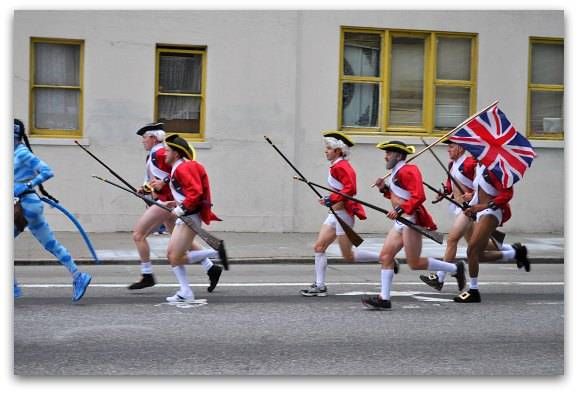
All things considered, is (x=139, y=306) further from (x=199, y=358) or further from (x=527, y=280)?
(x=527, y=280)

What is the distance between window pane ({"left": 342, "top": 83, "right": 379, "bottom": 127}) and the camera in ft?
62.2

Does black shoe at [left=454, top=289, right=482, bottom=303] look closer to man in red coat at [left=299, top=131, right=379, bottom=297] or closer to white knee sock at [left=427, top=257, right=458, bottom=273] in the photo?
white knee sock at [left=427, top=257, right=458, bottom=273]

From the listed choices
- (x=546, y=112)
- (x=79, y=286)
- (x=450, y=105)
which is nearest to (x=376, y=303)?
(x=79, y=286)

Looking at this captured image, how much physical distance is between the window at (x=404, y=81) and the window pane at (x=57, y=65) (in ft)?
15.4

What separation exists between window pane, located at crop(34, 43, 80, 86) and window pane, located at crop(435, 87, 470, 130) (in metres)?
6.58

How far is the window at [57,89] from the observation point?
17.5 m

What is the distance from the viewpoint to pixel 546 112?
1939 centimetres

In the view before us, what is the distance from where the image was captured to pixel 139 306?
34.5 ft

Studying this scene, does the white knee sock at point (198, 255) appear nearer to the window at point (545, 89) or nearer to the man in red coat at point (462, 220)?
the man in red coat at point (462, 220)

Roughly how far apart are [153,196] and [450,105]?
9.17 metres

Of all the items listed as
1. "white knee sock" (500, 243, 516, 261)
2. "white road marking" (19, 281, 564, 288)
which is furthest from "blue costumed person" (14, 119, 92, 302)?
"white knee sock" (500, 243, 516, 261)

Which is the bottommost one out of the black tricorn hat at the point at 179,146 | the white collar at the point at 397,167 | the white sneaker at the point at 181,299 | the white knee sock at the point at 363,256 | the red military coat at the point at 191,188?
the white sneaker at the point at 181,299

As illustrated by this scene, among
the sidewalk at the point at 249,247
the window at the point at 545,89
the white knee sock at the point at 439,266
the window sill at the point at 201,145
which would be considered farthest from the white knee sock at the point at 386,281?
the window at the point at 545,89

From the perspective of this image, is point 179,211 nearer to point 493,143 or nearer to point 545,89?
point 493,143
